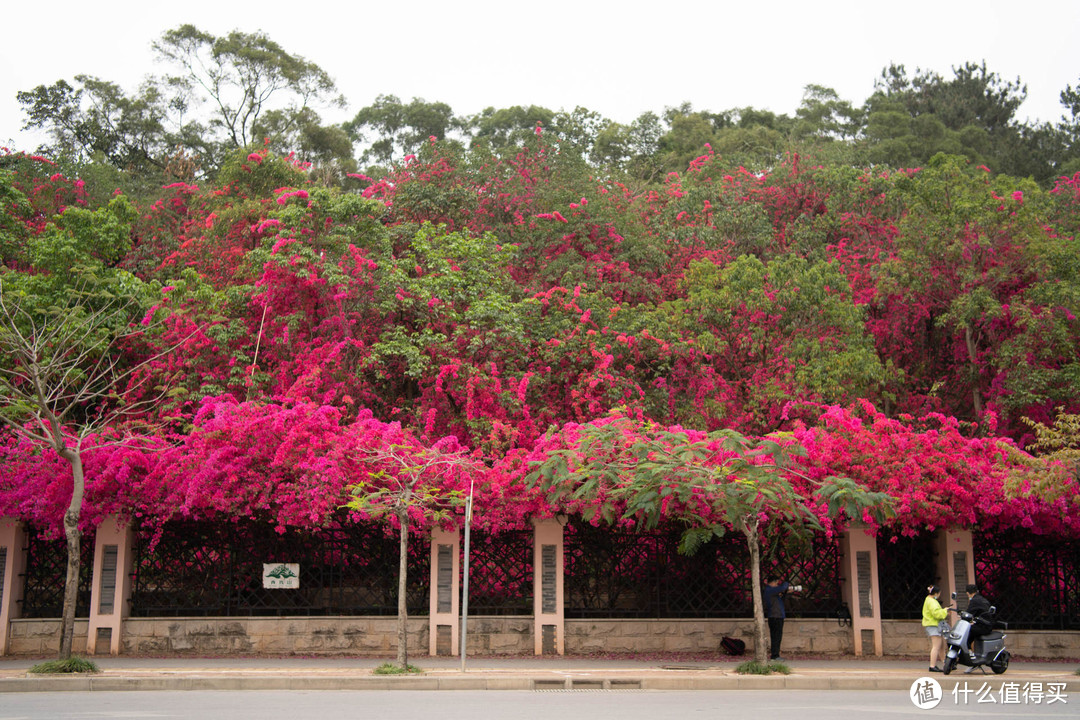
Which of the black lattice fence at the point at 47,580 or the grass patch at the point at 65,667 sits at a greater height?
the black lattice fence at the point at 47,580

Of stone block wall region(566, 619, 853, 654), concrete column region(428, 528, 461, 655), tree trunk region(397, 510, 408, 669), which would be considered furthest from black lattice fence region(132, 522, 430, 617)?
stone block wall region(566, 619, 853, 654)

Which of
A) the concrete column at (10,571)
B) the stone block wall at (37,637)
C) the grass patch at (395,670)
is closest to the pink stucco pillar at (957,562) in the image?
the grass patch at (395,670)

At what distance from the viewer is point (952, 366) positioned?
2352 cm

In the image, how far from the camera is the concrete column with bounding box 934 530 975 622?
57.7 ft

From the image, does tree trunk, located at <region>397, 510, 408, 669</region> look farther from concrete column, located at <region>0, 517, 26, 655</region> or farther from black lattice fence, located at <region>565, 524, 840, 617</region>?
concrete column, located at <region>0, 517, 26, 655</region>

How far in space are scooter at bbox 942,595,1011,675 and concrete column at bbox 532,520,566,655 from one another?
668cm

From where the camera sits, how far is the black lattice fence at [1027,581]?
17953 mm

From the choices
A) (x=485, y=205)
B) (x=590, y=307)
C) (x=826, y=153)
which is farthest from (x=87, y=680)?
(x=826, y=153)

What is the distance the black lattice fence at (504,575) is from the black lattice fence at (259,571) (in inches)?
53.4

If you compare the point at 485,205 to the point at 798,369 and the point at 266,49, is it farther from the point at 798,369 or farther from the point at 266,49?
the point at 266,49

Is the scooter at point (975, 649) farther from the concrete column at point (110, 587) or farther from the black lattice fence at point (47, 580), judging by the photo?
the black lattice fence at point (47, 580)

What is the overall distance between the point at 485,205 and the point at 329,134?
16700 millimetres

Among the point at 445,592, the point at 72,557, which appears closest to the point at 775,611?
the point at 445,592

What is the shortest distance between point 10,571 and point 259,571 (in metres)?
4.64
